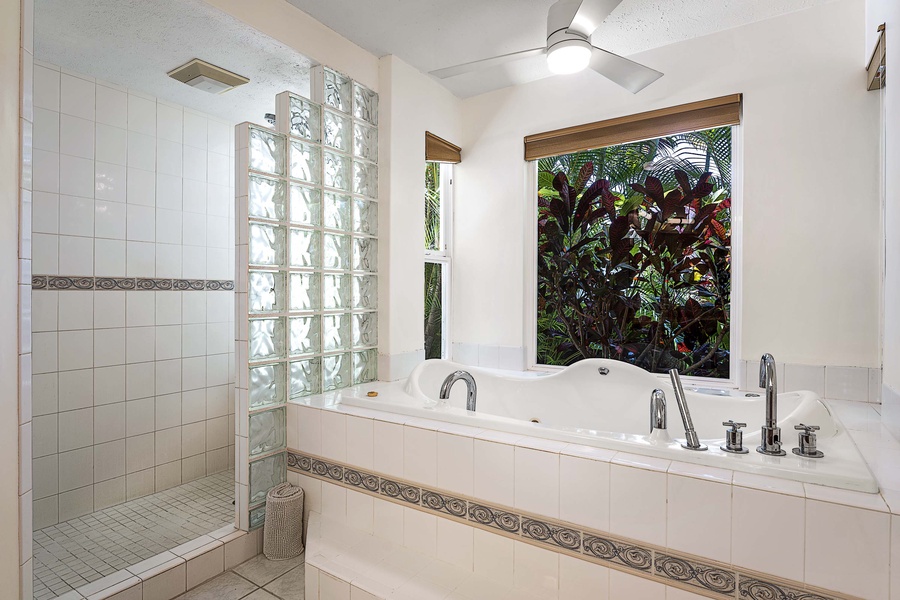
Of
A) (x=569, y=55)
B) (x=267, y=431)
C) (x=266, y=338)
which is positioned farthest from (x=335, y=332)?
(x=569, y=55)

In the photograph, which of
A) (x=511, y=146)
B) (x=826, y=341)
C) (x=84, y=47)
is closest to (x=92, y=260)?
(x=84, y=47)

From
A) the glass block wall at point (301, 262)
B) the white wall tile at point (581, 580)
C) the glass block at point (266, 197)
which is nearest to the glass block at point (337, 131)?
the glass block wall at point (301, 262)

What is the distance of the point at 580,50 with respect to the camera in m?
1.98

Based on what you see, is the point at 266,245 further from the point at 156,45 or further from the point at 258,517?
the point at 258,517

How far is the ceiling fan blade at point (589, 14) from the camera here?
1.78 m

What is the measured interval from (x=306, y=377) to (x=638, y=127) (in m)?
2.26

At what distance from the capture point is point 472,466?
168 centimetres

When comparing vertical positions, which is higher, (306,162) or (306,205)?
(306,162)

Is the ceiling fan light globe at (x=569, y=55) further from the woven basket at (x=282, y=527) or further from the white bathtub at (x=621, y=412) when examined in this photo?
the woven basket at (x=282, y=527)

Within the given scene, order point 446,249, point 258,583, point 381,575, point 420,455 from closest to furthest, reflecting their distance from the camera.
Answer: point 381,575 < point 420,455 < point 258,583 < point 446,249

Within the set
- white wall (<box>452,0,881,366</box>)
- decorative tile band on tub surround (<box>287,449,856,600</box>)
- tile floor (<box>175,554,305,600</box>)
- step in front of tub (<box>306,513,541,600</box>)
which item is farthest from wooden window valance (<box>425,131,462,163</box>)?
tile floor (<box>175,554,305,600</box>)

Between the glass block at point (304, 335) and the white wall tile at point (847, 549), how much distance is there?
1985 mm

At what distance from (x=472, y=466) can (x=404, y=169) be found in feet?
5.88

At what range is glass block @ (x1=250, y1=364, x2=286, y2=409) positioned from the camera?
2121mm
